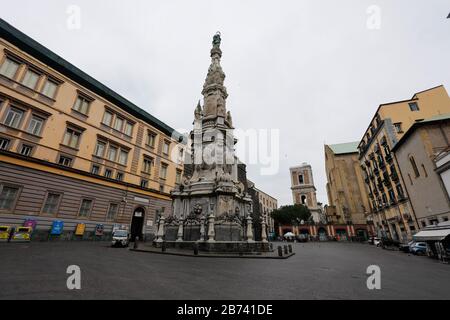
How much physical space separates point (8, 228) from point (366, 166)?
52052 mm

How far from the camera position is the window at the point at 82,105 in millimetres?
21172

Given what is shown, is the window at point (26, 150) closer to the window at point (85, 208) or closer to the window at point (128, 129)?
the window at point (85, 208)

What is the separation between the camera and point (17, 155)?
51.3 feet

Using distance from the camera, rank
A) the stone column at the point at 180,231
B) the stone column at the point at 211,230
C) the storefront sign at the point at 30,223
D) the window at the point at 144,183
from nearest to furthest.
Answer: the stone column at the point at 211,230 < the stone column at the point at 180,231 < the storefront sign at the point at 30,223 < the window at the point at 144,183

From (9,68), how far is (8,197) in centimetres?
1101

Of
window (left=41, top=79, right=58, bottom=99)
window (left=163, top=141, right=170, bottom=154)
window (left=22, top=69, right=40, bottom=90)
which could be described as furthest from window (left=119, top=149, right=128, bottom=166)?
window (left=22, top=69, right=40, bottom=90)

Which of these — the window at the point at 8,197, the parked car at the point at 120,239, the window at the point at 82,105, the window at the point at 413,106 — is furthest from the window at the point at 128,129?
the window at the point at 413,106

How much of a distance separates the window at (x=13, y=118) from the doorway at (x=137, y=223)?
13820mm

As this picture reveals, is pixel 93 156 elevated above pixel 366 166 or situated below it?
below

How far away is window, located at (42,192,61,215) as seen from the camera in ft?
56.0

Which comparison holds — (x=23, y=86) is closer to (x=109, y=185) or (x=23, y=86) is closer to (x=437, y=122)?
(x=109, y=185)
